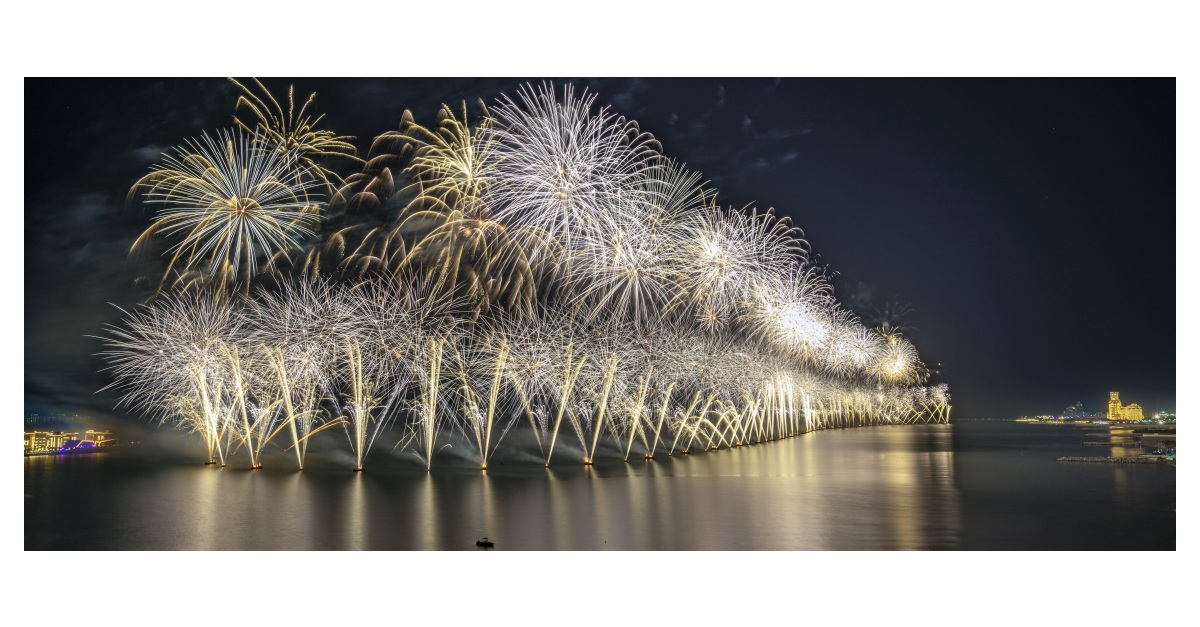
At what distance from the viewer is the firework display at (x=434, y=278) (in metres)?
14.6

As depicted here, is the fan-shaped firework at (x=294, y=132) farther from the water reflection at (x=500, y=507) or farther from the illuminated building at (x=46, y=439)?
the illuminated building at (x=46, y=439)

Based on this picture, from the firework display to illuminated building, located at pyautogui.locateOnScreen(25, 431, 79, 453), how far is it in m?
1.17

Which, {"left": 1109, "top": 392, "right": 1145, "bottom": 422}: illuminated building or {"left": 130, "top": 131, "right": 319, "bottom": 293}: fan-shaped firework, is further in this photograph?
{"left": 1109, "top": 392, "right": 1145, "bottom": 422}: illuminated building

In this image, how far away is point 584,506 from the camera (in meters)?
13.4

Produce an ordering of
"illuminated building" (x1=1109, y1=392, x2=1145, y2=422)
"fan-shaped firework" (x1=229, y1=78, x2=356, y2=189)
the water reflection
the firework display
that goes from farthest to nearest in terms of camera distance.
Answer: "illuminated building" (x1=1109, y1=392, x2=1145, y2=422), the firework display, "fan-shaped firework" (x1=229, y1=78, x2=356, y2=189), the water reflection

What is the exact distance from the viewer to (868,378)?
35.6 meters

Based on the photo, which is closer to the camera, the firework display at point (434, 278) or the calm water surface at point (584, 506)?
the calm water surface at point (584, 506)

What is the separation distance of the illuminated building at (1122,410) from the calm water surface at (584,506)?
112 cm

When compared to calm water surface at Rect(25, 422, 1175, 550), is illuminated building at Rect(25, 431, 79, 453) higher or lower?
higher

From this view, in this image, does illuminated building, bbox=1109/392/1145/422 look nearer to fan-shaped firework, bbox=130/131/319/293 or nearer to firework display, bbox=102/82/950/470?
firework display, bbox=102/82/950/470

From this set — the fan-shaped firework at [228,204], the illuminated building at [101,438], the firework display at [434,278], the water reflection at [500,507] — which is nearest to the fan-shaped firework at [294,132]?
the firework display at [434,278]

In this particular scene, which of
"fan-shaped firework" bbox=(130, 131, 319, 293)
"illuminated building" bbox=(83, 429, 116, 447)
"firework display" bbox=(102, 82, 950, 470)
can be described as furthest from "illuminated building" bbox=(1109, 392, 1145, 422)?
"illuminated building" bbox=(83, 429, 116, 447)

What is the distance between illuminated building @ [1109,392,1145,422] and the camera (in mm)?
15569

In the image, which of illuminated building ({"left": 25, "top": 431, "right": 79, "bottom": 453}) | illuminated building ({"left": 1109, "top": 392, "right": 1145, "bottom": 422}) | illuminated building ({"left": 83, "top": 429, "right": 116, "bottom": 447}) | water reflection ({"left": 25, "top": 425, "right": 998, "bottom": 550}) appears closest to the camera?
water reflection ({"left": 25, "top": 425, "right": 998, "bottom": 550})
